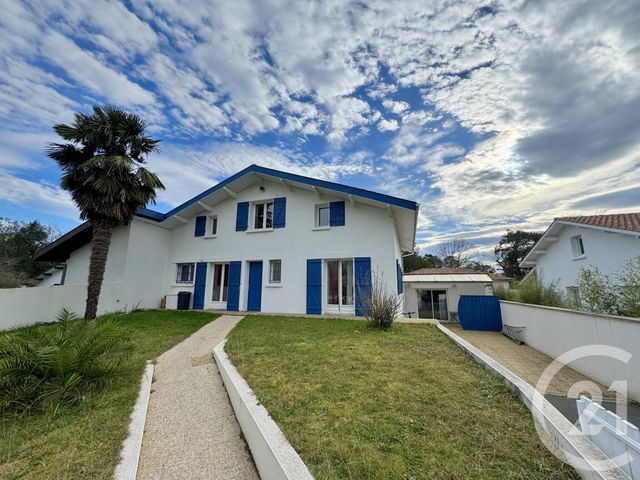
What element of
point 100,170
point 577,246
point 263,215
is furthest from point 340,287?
point 577,246

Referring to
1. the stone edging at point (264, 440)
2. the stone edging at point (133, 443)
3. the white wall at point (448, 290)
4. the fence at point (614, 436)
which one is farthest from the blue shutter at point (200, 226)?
the white wall at point (448, 290)

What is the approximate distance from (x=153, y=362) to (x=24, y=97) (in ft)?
34.0

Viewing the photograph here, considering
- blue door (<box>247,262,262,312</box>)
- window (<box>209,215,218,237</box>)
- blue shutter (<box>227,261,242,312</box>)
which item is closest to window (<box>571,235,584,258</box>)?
blue door (<box>247,262,262,312</box>)

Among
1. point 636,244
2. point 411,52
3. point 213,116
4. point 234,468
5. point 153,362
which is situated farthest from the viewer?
point 213,116

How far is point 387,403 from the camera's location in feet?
10.5

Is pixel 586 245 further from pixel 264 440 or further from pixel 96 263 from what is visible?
pixel 96 263

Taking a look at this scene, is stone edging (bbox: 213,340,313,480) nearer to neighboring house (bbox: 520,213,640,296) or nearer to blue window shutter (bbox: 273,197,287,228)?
blue window shutter (bbox: 273,197,287,228)

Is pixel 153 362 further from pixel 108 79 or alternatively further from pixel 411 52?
pixel 411 52

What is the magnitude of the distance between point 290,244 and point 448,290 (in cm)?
1385

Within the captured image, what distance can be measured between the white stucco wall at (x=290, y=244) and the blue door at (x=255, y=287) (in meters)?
0.25

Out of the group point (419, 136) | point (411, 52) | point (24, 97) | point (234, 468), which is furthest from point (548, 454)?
point (24, 97)

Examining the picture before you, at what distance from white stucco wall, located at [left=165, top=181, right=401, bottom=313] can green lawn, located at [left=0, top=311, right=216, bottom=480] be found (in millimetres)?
7467

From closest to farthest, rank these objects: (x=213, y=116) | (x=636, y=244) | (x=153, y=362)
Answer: (x=153, y=362) < (x=636, y=244) < (x=213, y=116)

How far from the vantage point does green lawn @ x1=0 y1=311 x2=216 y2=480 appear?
2248 millimetres
